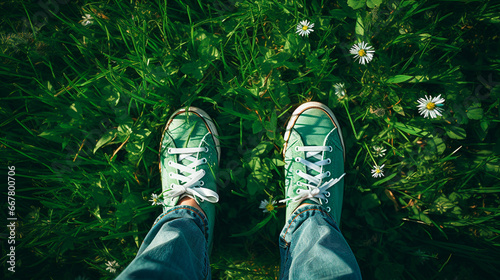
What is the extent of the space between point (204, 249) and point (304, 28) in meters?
→ 1.28

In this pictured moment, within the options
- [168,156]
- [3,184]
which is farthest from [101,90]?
[3,184]

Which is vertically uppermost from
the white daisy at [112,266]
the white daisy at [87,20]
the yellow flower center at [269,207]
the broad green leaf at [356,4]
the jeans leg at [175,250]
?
the broad green leaf at [356,4]

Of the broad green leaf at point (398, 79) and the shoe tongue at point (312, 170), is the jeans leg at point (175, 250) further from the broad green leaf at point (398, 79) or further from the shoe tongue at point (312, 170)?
the broad green leaf at point (398, 79)

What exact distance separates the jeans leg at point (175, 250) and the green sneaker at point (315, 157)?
0.55 meters

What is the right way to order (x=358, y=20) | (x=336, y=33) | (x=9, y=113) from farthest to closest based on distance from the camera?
(x=9, y=113)
(x=336, y=33)
(x=358, y=20)

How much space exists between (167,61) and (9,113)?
117 cm

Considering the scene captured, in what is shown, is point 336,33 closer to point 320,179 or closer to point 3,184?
point 320,179

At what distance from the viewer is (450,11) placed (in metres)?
1.51

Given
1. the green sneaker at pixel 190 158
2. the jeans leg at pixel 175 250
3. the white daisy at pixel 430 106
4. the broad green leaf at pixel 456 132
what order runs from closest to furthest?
the jeans leg at pixel 175 250
the white daisy at pixel 430 106
the broad green leaf at pixel 456 132
the green sneaker at pixel 190 158

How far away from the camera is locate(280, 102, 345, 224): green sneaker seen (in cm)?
156

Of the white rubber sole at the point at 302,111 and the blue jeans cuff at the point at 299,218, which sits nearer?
the blue jeans cuff at the point at 299,218

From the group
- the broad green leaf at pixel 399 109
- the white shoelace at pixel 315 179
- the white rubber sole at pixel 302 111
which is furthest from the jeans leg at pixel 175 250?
the broad green leaf at pixel 399 109

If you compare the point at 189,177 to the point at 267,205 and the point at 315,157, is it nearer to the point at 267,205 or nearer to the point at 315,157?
the point at 267,205

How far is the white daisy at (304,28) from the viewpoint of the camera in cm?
142
